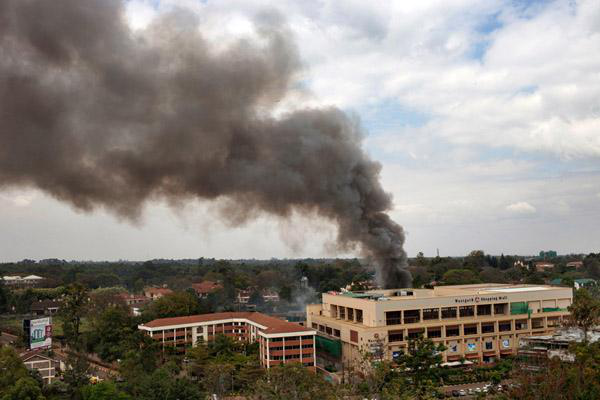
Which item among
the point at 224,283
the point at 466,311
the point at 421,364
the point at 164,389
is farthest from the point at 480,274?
the point at 164,389

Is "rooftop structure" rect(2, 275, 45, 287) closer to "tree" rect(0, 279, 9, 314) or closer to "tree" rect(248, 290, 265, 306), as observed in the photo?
"tree" rect(0, 279, 9, 314)

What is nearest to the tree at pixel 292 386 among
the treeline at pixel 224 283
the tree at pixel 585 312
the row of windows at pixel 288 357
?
the row of windows at pixel 288 357

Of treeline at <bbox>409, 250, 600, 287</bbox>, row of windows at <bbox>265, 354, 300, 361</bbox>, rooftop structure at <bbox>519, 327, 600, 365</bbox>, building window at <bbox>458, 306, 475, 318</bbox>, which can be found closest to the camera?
rooftop structure at <bbox>519, 327, 600, 365</bbox>

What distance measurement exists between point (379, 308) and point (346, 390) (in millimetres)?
14276

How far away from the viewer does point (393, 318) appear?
130ft

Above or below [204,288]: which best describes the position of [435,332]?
below

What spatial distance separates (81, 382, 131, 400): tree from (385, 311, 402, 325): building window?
1820 centimetres

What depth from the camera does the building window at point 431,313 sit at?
4066 centimetres

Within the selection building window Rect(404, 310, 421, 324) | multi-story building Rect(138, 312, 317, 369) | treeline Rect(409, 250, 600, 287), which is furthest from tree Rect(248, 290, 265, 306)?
building window Rect(404, 310, 421, 324)

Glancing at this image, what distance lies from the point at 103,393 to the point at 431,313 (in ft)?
75.6

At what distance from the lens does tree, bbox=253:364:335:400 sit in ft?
79.2

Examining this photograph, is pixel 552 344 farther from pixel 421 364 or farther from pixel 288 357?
pixel 288 357

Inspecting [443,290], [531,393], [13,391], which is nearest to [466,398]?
[531,393]

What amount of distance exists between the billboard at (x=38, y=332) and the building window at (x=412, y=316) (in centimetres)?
3011
